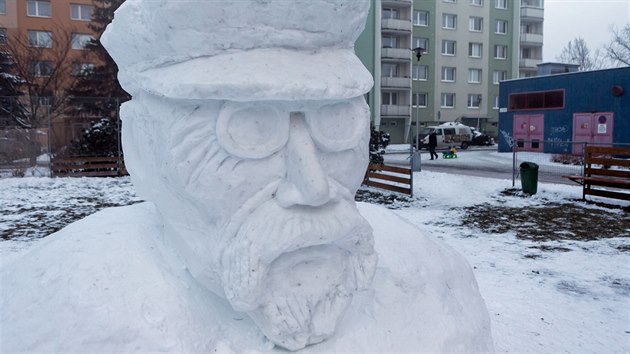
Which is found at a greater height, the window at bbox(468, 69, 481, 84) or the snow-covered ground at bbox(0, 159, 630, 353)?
the window at bbox(468, 69, 481, 84)

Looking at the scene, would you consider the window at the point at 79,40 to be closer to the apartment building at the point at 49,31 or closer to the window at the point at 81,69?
the apartment building at the point at 49,31

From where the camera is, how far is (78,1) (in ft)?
100

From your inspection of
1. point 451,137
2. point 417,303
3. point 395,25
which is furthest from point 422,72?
point 417,303

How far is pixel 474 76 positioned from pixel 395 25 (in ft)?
27.5

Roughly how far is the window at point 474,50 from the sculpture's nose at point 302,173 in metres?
40.3

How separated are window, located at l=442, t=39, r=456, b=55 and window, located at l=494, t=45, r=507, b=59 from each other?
12.5 feet

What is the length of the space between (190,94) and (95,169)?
53.4ft

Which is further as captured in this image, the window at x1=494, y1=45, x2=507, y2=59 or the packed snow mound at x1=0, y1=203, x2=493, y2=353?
the window at x1=494, y1=45, x2=507, y2=59

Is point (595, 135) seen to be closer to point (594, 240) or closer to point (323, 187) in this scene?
point (594, 240)

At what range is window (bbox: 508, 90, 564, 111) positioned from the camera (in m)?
23.3

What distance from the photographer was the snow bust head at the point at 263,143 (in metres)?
1.75

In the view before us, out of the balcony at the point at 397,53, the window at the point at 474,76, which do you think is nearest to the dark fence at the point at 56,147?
the balcony at the point at 397,53

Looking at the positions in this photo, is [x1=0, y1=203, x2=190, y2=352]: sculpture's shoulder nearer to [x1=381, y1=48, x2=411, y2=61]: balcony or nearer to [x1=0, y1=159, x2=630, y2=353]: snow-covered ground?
[x1=0, y1=159, x2=630, y2=353]: snow-covered ground

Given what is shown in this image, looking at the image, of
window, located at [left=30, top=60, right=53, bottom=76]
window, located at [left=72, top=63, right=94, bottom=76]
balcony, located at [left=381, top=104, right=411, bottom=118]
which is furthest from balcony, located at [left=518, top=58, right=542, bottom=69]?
window, located at [left=30, top=60, right=53, bottom=76]
